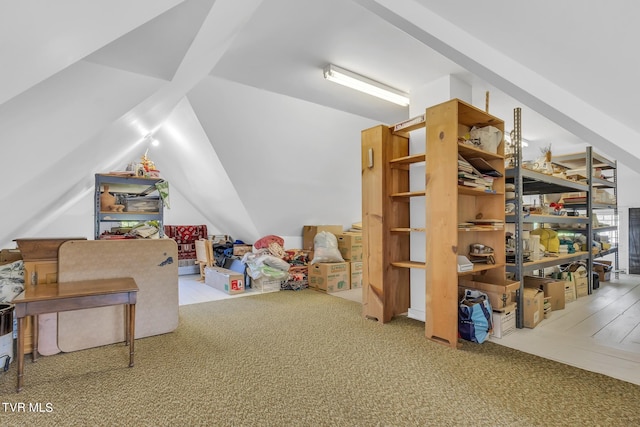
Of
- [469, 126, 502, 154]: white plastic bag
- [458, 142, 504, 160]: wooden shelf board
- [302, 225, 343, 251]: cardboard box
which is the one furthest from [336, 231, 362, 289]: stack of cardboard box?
[469, 126, 502, 154]: white plastic bag

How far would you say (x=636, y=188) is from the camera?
594 cm

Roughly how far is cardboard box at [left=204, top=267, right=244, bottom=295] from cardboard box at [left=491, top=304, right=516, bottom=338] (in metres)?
3.36

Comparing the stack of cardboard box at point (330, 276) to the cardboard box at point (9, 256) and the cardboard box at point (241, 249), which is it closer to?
the cardboard box at point (241, 249)

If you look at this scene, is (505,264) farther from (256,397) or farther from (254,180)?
(254,180)

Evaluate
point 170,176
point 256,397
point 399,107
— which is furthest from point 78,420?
point 170,176

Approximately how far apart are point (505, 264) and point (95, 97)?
145 inches

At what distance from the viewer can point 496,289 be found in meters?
2.87

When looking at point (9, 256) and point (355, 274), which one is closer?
point (9, 256)

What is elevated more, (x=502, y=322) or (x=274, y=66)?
(x=274, y=66)

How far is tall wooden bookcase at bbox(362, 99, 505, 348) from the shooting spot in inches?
106

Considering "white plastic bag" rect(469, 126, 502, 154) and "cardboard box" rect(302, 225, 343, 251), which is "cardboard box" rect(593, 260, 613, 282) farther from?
"cardboard box" rect(302, 225, 343, 251)

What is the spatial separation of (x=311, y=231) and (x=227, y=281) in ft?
5.71

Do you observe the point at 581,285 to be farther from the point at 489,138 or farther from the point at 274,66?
the point at 274,66

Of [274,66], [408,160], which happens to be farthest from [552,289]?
[274,66]
